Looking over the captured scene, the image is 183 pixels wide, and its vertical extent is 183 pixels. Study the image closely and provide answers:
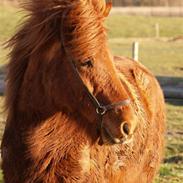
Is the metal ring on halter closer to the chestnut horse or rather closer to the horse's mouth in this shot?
the chestnut horse

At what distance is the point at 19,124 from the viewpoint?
461 cm

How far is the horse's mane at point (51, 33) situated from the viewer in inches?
167

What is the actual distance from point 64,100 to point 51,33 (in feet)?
1.58

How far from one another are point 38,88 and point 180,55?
2403 cm

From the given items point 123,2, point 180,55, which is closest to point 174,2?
point 123,2

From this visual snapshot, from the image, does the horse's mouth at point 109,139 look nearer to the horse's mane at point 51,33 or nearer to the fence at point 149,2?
the horse's mane at point 51,33

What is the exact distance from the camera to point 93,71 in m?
4.21

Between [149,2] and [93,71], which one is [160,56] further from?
[149,2]

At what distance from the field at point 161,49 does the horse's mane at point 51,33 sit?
33 centimetres

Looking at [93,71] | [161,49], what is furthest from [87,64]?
[161,49]

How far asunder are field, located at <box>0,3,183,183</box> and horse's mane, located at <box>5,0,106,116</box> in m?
0.33

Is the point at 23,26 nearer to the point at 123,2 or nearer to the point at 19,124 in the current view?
the point at 19,124

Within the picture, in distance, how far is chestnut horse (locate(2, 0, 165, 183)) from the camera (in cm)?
419

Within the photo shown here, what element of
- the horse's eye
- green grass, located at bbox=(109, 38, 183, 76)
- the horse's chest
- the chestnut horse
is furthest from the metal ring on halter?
green grass, located at bbox=(109, 38, 183, 76)
